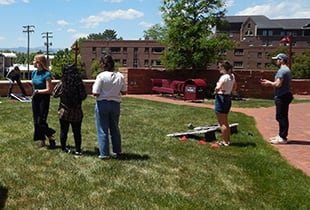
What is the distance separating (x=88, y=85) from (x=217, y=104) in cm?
1212

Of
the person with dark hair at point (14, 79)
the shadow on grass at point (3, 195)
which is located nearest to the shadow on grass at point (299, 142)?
the shadow on grass at point (3, 195)

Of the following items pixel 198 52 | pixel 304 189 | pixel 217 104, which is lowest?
pixel 304 189

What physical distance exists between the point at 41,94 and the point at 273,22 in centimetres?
9997

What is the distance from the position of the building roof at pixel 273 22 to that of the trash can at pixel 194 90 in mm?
81533

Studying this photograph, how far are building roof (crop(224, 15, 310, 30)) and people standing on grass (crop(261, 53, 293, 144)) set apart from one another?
298 feet

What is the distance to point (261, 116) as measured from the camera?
43.7 ft

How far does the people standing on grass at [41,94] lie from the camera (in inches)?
275

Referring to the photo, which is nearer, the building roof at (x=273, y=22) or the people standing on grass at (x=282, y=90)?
the people standing on grass at (x=282, y=90)

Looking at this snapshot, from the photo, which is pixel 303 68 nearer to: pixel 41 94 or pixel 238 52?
pixel 238 52

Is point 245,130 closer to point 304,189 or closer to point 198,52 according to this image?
point 304,189

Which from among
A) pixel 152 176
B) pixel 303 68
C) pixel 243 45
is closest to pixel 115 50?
pixel 243 45

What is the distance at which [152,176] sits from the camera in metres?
5.79

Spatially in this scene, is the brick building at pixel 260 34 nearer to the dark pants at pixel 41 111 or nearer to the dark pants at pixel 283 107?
the dark pants at pixel 283 107

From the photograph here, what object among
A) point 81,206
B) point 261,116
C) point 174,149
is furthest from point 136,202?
point 261,116
